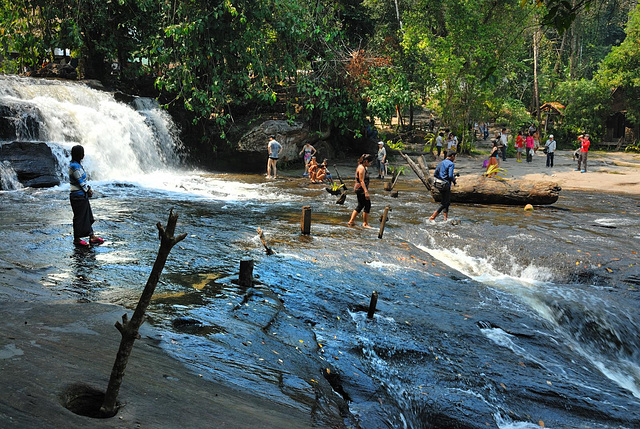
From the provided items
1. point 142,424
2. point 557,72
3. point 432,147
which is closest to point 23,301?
point 142,424

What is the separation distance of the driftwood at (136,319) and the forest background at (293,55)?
15.3 m

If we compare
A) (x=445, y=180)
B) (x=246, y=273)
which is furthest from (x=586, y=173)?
(x=246, y=273)

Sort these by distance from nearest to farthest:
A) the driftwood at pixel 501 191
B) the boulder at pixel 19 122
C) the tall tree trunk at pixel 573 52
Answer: the driftwood at pixel 501 191 → the boulder at pixel 19 122 → the tall tree trunk at pixel 573 52

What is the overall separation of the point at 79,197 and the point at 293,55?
56.5ft

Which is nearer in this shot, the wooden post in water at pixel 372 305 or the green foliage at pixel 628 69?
the wooden post in water at pixel 372 305

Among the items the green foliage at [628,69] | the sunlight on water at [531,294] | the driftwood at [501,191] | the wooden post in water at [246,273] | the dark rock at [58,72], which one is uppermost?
the green foliage at [628,69]

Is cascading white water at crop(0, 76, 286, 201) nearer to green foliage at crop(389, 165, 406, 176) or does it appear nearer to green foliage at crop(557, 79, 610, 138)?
green foliage at crop(389, 165, 406, 176)

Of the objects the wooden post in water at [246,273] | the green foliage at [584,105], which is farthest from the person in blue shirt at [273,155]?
the green foliage at [584,105]

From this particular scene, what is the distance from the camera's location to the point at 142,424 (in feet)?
10.9

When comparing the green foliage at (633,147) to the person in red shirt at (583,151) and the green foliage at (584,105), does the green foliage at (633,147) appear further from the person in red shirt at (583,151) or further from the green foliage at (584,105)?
the person in red shirt at (583,151)

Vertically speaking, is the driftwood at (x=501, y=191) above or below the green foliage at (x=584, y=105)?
below

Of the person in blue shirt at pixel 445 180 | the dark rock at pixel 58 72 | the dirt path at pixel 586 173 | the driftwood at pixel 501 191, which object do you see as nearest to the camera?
the person in blue shirt at pixel 445 180

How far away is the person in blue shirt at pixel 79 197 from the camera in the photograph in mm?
8360

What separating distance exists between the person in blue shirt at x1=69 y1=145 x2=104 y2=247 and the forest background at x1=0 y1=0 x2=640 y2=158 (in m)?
12.3
